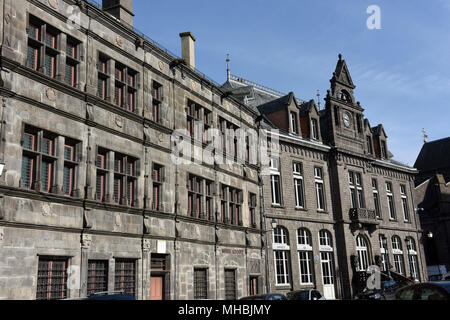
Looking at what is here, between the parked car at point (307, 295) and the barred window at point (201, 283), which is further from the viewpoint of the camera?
the barred window at point (201, 283)

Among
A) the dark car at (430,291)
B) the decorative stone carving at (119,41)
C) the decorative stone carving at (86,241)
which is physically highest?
the decorative stone carving at (119,41)

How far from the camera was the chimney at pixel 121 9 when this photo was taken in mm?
22000

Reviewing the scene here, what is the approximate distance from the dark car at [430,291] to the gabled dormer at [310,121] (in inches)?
1120

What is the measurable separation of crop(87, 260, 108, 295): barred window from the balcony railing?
2632 cm

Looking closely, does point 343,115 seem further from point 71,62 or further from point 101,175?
point 71,62

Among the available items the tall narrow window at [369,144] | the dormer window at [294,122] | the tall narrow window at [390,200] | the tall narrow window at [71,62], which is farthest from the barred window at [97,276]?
the tall narrow window at [390,200]

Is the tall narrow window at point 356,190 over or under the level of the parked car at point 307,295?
over

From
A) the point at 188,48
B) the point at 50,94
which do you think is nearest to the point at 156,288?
the point at 50,94

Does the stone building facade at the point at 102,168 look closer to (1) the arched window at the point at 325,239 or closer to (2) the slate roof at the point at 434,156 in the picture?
(1) the arched window at the point at 325,239

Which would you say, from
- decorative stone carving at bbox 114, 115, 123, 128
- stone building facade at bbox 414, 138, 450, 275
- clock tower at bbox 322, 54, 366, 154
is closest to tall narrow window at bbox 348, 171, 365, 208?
clock tower at bbox 322, 54, 366, 154

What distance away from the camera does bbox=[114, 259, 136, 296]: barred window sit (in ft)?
61.8

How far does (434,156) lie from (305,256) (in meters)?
48.8

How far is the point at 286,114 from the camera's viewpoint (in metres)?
37.7
